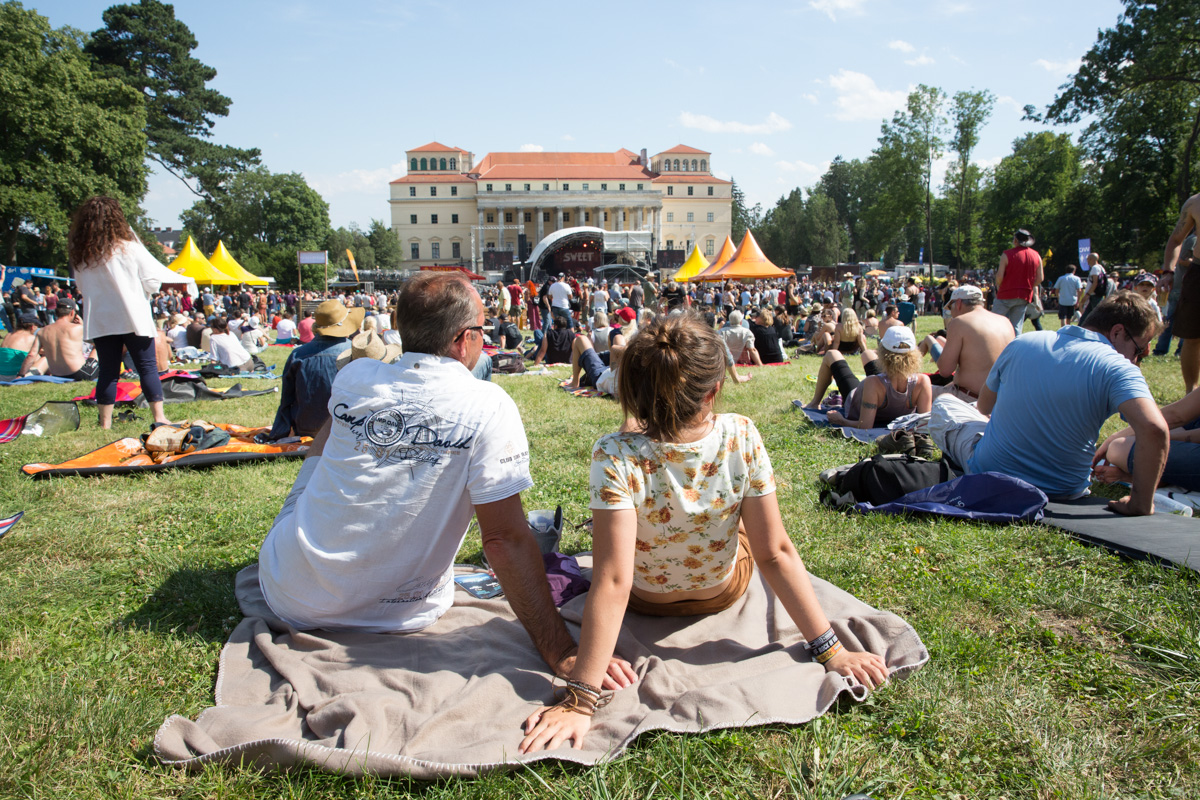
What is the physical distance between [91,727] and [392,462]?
3.63ft

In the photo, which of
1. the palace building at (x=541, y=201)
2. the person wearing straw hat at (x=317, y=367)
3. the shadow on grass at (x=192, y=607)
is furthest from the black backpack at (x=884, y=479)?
the palace building at (x=541, y=201)

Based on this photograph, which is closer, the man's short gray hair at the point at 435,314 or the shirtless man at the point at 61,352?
the man's short gray hair at the point at 435,314

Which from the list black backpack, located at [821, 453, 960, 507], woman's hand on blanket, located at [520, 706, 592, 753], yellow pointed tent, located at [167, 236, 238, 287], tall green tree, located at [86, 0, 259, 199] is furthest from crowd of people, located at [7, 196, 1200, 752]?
tall green tree, located at [86, 0, 259, 199]

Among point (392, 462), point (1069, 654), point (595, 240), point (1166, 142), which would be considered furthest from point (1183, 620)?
point (595, 240)

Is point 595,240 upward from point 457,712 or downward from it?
upward

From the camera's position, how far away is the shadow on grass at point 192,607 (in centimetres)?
256

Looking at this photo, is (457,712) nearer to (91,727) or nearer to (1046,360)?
(91,727)

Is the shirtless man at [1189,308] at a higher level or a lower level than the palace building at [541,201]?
lower

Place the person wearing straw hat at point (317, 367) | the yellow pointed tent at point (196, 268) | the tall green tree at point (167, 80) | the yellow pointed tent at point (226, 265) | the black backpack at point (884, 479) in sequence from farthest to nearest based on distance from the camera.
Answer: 1. the tall green tree at point (167, 80)
2. the yellow pointed tent at point (226, 265)
3. the yellow pointed tent at point (196, 268)
4. the person wearing straw hat at point (317, 367)
5. the black backpack at point (884, 479)

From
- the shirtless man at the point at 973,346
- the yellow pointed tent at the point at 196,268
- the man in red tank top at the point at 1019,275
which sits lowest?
the shirtless man at the point at 973,346

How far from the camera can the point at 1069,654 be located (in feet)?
7.39

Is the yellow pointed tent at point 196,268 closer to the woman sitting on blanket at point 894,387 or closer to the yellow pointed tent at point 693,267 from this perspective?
the yellow pointed tent at point 693,267

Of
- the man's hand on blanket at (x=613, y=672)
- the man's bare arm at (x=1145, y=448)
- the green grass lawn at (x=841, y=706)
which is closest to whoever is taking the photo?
the green grass lawn at (x=841, y=706)

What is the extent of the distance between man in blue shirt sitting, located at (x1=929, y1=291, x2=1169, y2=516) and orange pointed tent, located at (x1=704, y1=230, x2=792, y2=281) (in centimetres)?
2010
